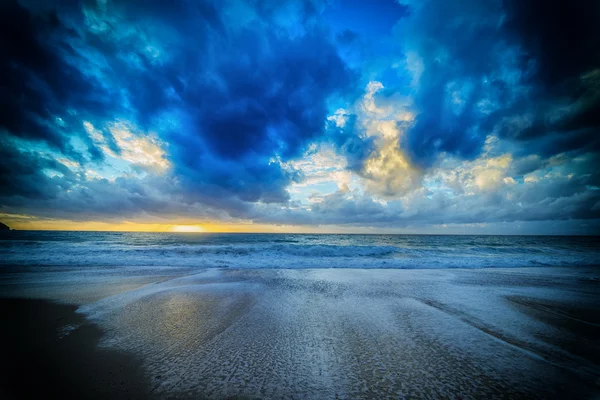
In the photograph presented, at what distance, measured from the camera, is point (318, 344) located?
3.65 m

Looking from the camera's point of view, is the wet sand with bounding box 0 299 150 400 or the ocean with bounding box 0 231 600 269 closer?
the wet sand with bounding box 0 299 150 400

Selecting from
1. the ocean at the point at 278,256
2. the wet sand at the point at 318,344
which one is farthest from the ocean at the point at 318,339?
the ocean at the point at 278,256

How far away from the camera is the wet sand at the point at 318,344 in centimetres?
259

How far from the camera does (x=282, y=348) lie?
11.5 feet

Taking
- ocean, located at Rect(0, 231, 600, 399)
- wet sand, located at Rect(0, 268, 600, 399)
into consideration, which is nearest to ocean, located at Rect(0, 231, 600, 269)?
ocean, located at Rect(0, 231, 600, 399)

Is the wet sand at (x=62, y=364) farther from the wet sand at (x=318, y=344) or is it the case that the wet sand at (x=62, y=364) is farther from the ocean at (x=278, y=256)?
the ocean at (x=278, y=256)

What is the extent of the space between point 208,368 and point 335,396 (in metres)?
1.65

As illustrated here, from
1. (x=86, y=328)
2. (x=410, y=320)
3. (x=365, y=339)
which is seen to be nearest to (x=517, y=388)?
(x=365, y=339)

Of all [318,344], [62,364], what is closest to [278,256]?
[318,344]

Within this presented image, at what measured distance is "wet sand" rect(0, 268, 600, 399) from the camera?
102 inches

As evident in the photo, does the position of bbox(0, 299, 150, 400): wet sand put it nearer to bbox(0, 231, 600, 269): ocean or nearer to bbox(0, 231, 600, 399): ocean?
bbox(0, 231, 600, 399): ocean

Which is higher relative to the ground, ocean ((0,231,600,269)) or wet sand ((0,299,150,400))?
wet sand ((0,299,150,400))

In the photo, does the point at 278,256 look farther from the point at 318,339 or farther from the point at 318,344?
the point at 318,344

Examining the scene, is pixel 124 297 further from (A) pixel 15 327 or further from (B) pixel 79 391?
(B) pixel 79 391
